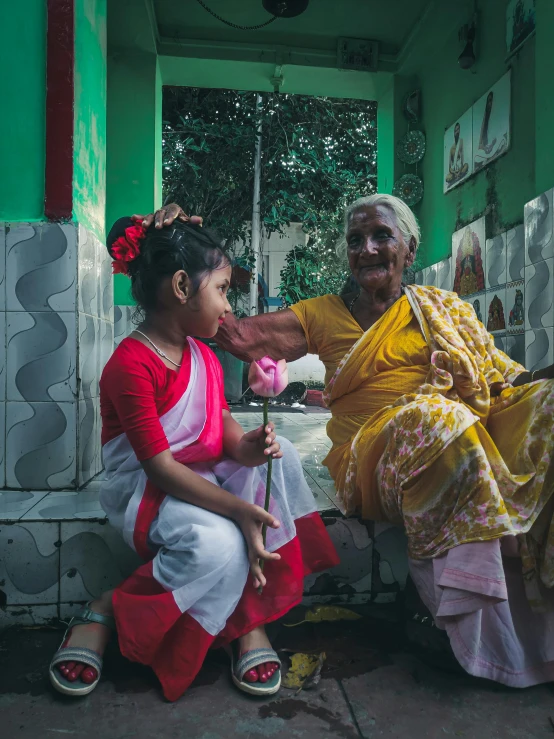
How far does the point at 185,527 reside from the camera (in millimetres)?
1400

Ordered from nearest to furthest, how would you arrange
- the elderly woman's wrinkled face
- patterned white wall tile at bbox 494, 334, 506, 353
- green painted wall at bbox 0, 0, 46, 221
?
1. the elderly woman's wrinkled face
2. green painted wall at bbox 0, 0, 46, 221
3. patterned white wall tile at bbox 494, 334, 506, 353

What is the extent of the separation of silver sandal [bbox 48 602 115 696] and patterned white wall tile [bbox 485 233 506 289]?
2882mm

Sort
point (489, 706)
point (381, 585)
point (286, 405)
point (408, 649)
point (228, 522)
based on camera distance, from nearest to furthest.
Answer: point (489, 706)
point (228, 522)
point (408, 649)
point (381, 585)
point (286, 405)

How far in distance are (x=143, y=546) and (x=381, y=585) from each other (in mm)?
861

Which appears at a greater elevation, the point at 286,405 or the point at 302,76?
the point at 302,76

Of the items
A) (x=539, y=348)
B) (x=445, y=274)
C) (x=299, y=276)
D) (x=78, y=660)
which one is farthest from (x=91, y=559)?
(x=299, y=276)

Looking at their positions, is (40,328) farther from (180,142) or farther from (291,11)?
(180,142)

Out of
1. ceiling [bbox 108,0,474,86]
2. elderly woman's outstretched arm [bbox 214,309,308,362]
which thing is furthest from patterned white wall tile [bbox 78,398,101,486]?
ceiling [bbox 108,0,474,86]

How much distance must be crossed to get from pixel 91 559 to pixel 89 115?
1884mm

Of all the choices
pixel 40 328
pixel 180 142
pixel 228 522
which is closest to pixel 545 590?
pixel 228 522

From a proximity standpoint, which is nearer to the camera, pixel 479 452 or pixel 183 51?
pixel 479 452

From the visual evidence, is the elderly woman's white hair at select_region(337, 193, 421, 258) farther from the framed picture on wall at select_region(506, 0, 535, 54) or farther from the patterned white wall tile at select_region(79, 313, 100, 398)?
the framed picture on wall at select_region(506, 0, 535, 54)

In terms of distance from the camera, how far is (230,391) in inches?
289

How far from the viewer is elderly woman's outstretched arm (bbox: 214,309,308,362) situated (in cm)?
216
